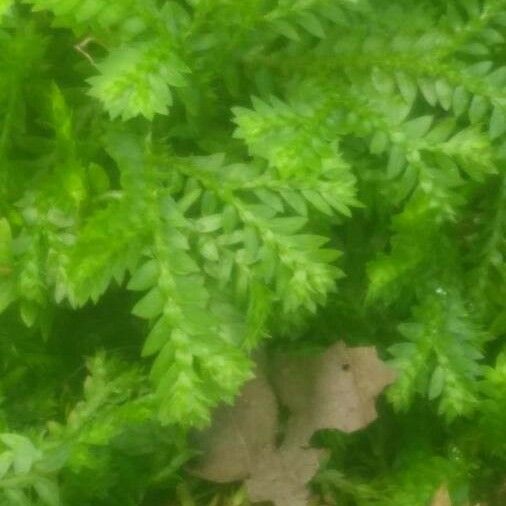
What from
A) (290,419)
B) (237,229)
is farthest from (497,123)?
(290,419)

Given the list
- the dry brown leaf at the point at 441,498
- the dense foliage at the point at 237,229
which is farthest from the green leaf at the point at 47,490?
the dry brown leaf at the point at 441,498

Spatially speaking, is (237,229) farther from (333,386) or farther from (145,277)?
(333,386)

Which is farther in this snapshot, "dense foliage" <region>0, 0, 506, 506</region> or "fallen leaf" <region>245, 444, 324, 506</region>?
"fallen leaf" <region>245, 444, 324, 506</region>

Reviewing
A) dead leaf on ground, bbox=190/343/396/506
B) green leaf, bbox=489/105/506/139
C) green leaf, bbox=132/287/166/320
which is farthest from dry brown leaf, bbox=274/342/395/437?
green leaf, bbox=489/105/506/139

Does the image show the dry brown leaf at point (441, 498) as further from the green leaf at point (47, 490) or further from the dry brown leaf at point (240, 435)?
the green leaf at point (47, 490)

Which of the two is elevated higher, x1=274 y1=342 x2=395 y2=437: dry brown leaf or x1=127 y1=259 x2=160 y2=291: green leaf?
x1=127 y1=259 x2=160 y2=291: green leaf

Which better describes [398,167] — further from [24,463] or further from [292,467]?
[24,463]

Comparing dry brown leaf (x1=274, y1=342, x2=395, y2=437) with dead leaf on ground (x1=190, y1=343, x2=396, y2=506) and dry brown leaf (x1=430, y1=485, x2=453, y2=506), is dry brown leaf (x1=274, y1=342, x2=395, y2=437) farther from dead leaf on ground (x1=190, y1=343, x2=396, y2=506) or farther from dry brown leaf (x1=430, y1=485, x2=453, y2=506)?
dry brown leaf (x1=430, y1=485, x2=453, y2=506)
